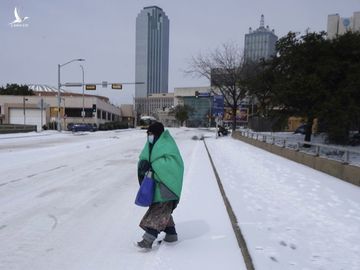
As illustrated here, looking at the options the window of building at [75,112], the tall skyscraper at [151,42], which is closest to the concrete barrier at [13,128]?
the window of building at [75,112]

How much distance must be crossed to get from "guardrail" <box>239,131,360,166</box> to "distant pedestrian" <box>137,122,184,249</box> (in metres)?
7.20

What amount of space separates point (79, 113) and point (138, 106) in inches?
1442

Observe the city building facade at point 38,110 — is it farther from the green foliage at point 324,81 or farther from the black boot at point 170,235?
the black boot at point 170,235

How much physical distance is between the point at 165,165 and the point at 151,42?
108 meters

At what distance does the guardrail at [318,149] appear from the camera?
10.7m

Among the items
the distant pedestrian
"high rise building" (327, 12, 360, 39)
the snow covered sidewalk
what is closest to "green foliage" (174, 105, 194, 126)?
"high rise building" (327, 12, 360, 39)

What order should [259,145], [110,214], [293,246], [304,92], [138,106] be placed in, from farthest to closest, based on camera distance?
1. [138,106]
2. [259,145]
3. [304,92]
4. [110,214]
5. [293,246]

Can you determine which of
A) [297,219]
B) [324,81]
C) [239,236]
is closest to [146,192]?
[239,236]

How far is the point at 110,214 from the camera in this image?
21.5 feet

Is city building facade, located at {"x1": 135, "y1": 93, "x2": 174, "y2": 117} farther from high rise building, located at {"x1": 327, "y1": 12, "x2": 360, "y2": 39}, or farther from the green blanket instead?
the green blanket

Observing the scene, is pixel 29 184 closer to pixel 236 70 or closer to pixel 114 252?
pixel 114 252

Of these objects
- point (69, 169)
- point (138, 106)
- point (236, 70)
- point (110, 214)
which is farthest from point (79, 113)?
point (110, 214)

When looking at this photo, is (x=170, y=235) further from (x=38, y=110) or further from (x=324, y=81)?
(x=38, y=110)

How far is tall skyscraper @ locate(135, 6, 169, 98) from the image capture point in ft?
350
